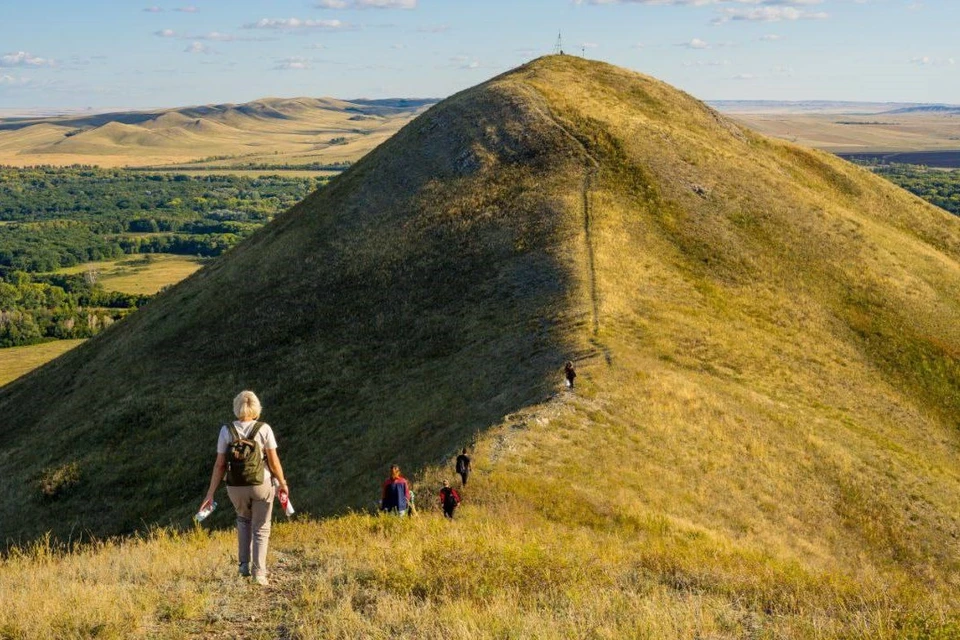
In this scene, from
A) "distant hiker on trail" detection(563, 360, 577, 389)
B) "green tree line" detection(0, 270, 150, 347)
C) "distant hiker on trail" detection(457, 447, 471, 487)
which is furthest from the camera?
"green tree line" detection(0, 270, 150, 347)

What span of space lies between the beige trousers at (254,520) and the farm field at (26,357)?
146915 mm

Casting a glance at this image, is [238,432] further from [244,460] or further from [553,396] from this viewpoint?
[553,396]

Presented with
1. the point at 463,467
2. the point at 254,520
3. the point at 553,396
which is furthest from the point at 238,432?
the point at 553,396

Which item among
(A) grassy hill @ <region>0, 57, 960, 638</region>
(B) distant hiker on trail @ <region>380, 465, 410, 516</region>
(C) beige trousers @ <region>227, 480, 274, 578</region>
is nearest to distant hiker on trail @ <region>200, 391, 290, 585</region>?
(C) beige trousers @ <region>227, 480, 274, 578</region>

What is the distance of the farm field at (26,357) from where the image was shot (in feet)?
456

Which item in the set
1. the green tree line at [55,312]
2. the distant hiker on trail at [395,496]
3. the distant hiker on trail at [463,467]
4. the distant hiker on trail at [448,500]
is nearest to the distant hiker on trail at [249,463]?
the distant hiker on trail at [395,496]

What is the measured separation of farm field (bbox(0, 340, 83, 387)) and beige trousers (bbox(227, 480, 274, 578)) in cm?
14691

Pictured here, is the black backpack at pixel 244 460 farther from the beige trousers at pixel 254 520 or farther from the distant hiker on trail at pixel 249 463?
the beige trousers at pixel 254 520

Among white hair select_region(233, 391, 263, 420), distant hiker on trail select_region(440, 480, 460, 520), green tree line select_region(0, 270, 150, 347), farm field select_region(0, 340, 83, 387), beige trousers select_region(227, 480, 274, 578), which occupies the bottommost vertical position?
farm field select_region(0, 340, 83, 387)

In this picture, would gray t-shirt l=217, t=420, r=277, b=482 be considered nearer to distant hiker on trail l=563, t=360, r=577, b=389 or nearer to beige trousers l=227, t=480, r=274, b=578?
beige trousers l=227, t=480, r=274, b=578

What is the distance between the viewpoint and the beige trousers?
11.8 metres

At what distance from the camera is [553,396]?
30828 mm

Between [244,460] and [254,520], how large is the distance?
55.0 inches

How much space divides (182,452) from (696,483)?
106 ft
